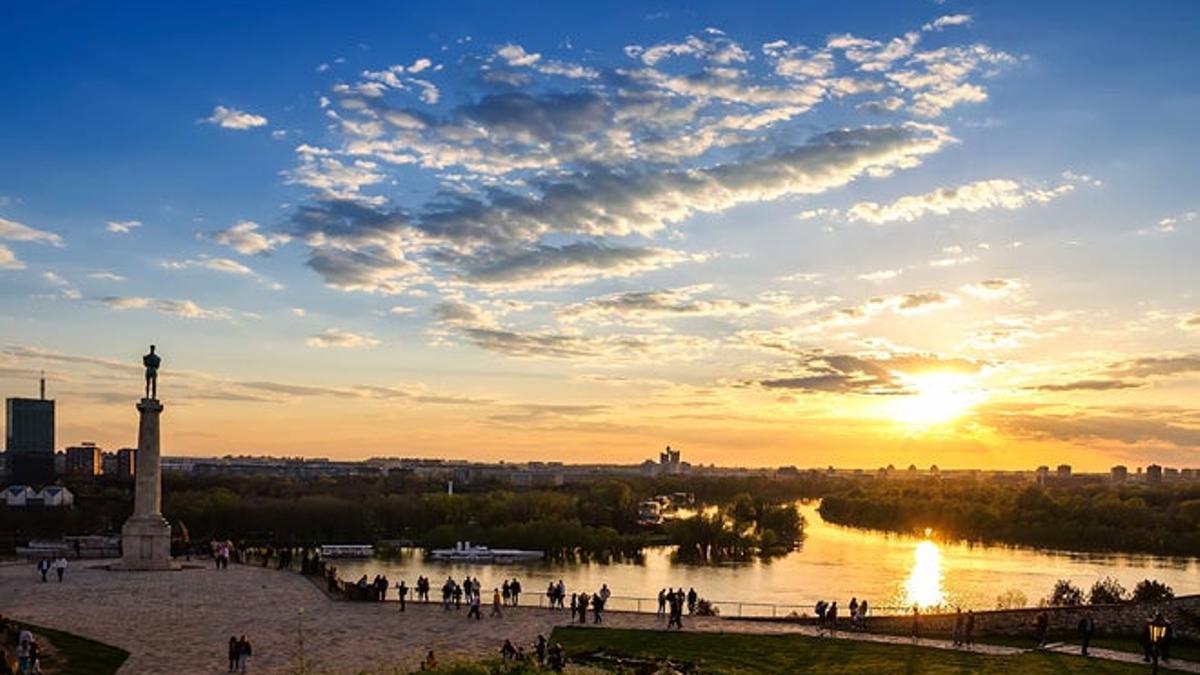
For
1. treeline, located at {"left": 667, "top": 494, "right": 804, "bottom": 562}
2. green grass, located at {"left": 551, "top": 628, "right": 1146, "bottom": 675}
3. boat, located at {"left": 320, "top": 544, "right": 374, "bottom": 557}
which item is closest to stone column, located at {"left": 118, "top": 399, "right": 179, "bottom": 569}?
boat, located at {"left": 320, "top": 544, "right": 374, "bottom": 557}

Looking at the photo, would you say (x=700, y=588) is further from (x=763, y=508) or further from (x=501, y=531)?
(x=763, y=508)

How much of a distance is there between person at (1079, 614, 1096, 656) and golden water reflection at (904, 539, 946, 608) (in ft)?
52.9

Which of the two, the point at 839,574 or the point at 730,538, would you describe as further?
the point at 730,538

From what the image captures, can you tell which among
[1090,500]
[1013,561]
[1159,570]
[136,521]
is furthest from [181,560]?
[1090,500]

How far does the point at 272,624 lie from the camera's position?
35.2 meters

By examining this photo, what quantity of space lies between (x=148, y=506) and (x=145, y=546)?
6.36ft

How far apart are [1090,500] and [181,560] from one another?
89847 millimetres

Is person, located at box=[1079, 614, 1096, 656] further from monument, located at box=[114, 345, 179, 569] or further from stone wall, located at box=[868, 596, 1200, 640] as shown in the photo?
monument, located at box=[114, 345, 179, 569]

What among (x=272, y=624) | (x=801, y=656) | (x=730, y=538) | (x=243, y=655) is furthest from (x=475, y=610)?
(x=730, y=538)

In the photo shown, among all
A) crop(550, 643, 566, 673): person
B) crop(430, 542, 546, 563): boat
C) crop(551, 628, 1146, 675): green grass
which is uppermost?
crop(550, 643, 566, 673): person

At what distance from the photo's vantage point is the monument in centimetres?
4978

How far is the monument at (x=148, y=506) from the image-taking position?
163ft

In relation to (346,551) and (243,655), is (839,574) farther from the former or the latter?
(243,655)

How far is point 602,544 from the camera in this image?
83562mm
